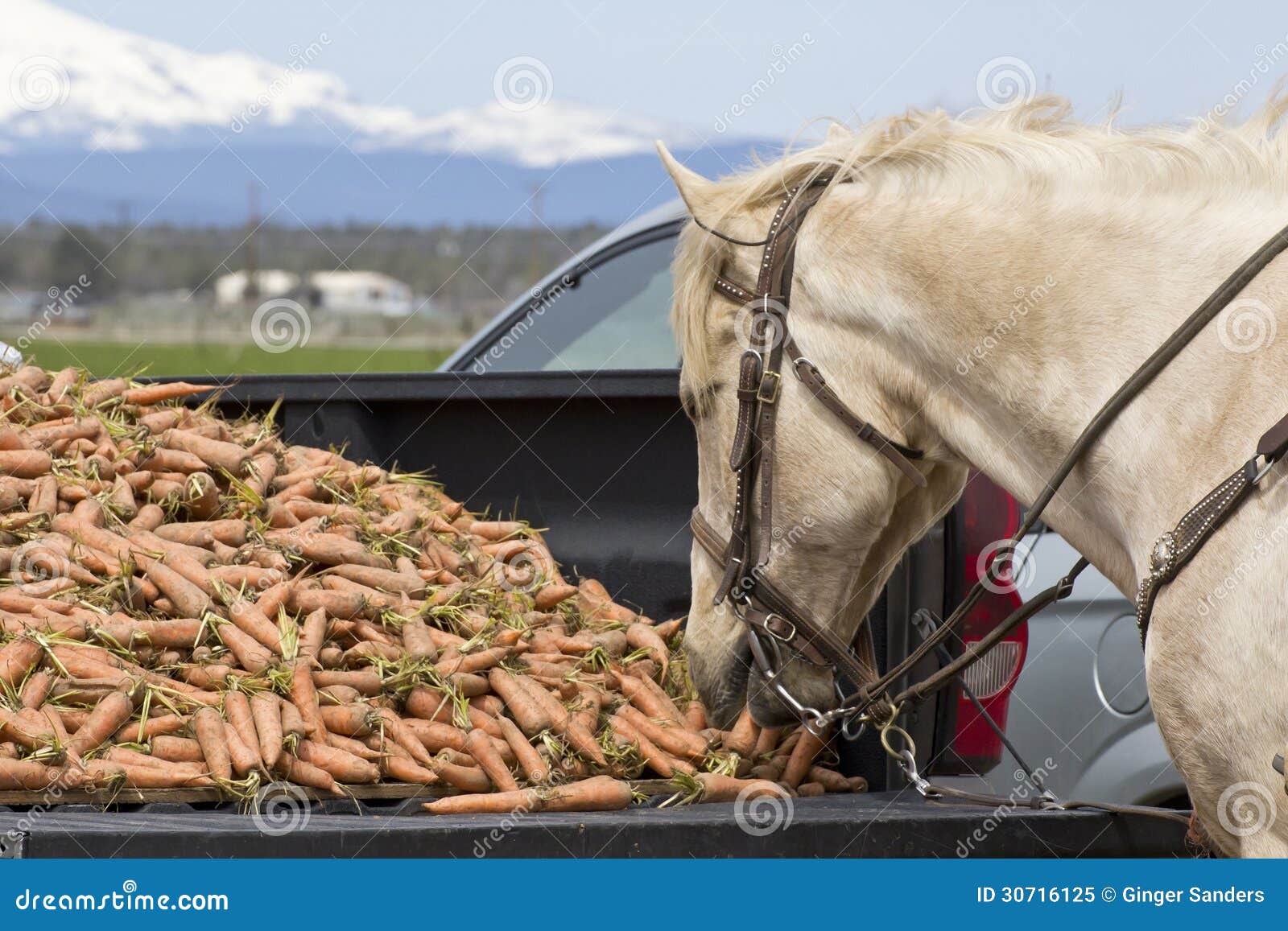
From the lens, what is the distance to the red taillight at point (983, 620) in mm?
2715

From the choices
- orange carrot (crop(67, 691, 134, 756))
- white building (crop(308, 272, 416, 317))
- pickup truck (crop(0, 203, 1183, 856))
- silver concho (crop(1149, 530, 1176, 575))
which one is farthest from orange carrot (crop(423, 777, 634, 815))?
white building (crop(308, 272, 416, 317))

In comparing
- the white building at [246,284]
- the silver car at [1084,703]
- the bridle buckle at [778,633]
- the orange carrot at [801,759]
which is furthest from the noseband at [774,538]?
the white building at [246,284]

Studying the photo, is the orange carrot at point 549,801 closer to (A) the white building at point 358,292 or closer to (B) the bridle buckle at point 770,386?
(B) the bridle buckle at point 770,386

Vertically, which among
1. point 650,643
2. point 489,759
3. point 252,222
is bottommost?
point 489,759

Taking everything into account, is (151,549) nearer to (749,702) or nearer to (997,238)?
(749,702)

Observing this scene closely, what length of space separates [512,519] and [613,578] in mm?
371

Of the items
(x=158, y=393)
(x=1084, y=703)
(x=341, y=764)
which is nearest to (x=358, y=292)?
(x=158, y=393)

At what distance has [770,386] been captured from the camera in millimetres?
2340

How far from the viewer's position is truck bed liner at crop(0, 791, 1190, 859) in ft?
5.80

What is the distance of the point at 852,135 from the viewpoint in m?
2.44

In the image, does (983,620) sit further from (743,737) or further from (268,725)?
(268,725)

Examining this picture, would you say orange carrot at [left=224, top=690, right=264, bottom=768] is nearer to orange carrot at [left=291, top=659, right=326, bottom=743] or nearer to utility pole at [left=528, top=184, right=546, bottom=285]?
orange carrot at [left=291, top=659, right=326, bottom=743]

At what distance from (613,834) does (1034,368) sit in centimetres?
103

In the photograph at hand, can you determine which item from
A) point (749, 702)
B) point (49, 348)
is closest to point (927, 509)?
point (749, 702)
